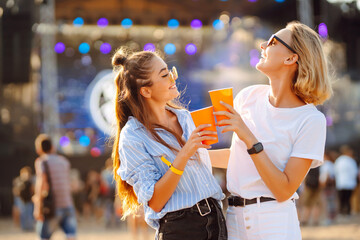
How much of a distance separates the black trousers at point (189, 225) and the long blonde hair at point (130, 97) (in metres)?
0.23

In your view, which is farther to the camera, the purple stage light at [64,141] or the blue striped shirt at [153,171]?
the purple stage light at [64,141]

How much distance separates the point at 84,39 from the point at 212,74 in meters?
3.92

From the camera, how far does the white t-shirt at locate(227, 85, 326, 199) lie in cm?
209

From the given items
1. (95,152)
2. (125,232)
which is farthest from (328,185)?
(95,152)

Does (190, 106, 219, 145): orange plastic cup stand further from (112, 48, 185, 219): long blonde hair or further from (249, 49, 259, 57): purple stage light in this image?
(249, 49, 259, 57): purple stage light

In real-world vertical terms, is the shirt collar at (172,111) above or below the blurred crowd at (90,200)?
above

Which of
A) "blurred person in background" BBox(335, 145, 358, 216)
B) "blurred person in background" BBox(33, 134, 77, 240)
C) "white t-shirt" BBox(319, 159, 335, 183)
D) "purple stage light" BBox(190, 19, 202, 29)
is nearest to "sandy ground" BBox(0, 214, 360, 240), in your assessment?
"blurred person in background" BBox(335, 145, 358, 216)

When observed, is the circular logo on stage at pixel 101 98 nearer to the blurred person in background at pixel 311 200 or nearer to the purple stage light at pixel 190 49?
the purple stage light at pixel 190 49

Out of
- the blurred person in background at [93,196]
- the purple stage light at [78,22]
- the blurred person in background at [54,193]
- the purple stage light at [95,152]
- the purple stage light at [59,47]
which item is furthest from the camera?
the purple stage light at [95,152]

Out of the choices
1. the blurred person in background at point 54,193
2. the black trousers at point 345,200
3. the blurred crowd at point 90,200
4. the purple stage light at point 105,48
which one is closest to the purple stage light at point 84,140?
the blurred crowd at point 90,200

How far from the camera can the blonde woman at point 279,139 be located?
2.07m

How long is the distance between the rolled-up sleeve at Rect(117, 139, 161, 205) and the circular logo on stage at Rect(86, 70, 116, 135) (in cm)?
1267

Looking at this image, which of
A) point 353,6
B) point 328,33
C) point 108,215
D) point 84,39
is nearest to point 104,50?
point 84,39

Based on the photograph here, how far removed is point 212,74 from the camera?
602 inches
